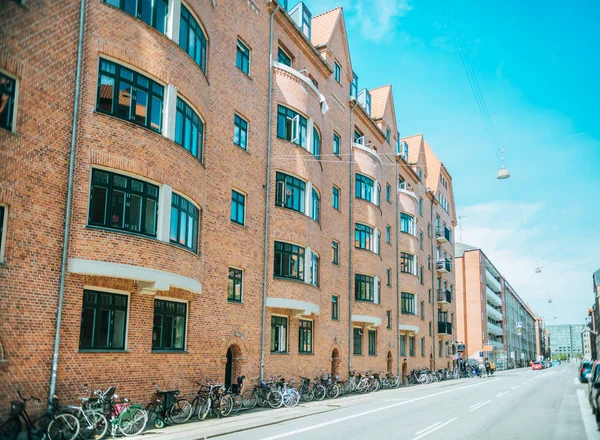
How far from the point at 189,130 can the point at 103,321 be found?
250 inches

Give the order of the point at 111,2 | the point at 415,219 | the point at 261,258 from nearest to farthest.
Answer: the point at 111,2
the point at 261,258
the point at 415,219

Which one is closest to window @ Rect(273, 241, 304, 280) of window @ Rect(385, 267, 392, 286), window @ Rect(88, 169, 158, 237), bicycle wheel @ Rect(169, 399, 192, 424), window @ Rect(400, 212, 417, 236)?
bicycle wheel @ Rect(169, 399, 192, 424)

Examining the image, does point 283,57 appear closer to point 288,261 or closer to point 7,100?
point 288,261

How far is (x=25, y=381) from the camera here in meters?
12.0

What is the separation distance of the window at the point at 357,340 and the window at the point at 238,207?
13046mm

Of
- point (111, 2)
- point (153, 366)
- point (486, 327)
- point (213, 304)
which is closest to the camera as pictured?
point (111, 2)

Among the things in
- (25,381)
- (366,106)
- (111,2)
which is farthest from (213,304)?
(366,106)

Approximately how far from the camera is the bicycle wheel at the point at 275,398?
20.1 meters

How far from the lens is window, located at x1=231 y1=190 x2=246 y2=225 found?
68.7ft

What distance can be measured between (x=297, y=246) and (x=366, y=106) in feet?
56.9

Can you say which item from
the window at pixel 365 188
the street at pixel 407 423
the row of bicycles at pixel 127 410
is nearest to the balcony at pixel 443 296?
the window at pixel 365 188

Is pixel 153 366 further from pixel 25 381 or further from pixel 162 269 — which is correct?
pixel 25 381

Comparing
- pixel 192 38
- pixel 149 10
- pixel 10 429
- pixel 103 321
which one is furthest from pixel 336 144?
pixel 10 429

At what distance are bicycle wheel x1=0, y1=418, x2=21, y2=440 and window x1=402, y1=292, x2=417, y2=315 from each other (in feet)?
105
